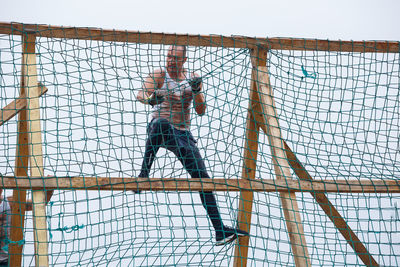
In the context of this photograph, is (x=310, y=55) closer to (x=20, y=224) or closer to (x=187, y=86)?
(x=187, y=86)

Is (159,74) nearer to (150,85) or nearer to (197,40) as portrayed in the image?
(150,85)

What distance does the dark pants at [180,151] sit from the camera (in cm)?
386

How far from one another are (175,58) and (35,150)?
4.46 ft

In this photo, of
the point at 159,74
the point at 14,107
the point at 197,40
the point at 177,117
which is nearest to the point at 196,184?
the point at 177,117

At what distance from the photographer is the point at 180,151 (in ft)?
12.8

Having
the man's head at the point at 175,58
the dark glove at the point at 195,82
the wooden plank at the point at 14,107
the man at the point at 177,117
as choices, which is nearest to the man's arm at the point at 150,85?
the man at the point at 177,117

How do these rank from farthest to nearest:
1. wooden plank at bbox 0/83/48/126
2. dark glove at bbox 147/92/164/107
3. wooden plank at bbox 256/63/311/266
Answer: dark glove at bbox 147/92/164/107 < wooden plank at bbox 0/83/48/126 < wooden plank at bbox 256/63/311/266

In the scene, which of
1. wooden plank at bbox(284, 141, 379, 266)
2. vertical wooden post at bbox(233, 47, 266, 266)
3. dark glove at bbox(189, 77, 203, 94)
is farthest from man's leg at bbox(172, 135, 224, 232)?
wooden plank at bbox(284, 141, 379, 266)

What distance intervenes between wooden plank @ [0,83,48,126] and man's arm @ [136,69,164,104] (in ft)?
2.41

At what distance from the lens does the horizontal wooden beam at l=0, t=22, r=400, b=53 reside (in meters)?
3.67

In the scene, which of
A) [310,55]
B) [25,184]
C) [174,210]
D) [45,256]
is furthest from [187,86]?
[174,210]

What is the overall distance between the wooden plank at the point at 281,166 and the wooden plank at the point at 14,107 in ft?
5.36

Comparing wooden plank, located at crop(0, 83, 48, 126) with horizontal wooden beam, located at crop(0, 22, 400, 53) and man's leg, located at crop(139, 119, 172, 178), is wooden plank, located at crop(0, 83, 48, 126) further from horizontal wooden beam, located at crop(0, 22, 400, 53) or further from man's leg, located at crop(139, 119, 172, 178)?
man's leg, located at crop(139, 119, 172, 178)

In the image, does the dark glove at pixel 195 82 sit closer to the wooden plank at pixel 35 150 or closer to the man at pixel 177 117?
the man at pixel 177 117
